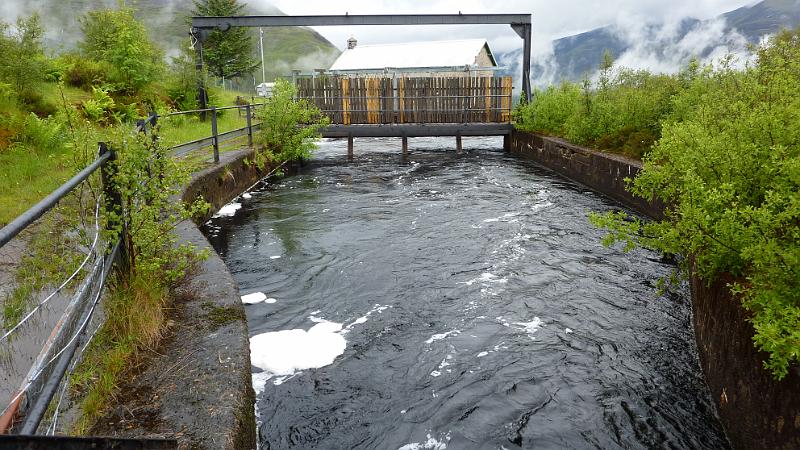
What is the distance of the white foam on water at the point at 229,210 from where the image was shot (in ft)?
32.4

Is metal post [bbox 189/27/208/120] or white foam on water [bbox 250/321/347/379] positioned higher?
metal post [bbox 189/27/208/120]

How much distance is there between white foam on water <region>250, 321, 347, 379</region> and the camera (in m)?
4.68

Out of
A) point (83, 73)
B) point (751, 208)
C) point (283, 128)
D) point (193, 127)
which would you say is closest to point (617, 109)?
point (283, 128)

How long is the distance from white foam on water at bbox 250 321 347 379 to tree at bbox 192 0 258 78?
1356 inches

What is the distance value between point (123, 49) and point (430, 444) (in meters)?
15.9

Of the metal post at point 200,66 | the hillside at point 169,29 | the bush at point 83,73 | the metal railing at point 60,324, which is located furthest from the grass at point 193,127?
the hillside at point 169,29

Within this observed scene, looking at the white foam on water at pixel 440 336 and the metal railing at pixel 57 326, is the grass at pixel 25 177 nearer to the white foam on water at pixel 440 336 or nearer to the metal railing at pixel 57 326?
the metal railing at pixel 57 326

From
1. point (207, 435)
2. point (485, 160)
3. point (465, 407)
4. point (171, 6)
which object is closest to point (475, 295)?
point (465, 407)

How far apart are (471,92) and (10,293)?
16.0 metres

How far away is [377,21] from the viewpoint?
18.2 m

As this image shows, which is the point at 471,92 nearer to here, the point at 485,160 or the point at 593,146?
the point at 485,160

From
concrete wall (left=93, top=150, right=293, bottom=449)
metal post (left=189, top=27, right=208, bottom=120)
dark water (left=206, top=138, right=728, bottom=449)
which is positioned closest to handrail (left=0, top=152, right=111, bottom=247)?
concrete wall (left=93, top=150, right=293, bottom=449)

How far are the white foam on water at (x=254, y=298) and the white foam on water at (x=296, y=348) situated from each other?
31.8 inches

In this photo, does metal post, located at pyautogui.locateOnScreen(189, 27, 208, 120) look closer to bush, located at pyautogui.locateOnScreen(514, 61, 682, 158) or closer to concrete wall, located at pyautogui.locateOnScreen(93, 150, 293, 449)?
bush, located at pyautogui.locateOnScreen(514, 61, 682, 158)
